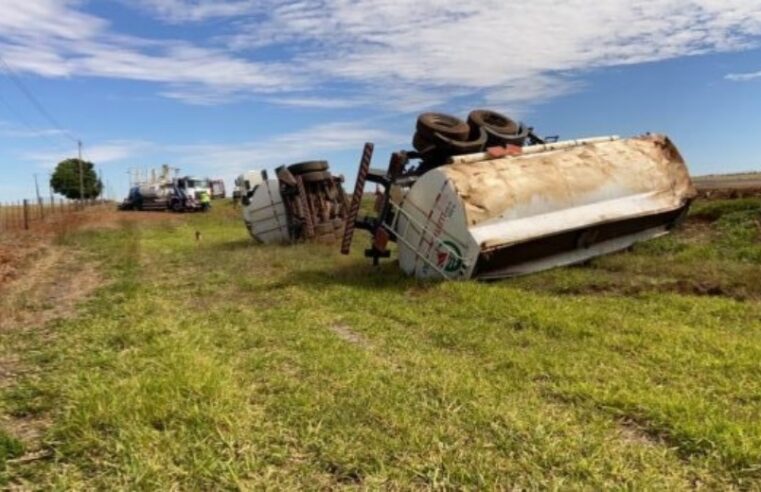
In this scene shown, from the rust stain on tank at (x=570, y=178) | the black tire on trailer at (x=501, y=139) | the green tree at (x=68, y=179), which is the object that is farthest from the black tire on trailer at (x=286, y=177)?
the green tree at (x=68, y=179)

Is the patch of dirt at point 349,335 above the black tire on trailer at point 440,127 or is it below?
below

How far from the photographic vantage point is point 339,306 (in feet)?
30.4

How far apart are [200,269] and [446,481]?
11.4 m

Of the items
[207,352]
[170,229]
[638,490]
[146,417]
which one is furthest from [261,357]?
[170,229]

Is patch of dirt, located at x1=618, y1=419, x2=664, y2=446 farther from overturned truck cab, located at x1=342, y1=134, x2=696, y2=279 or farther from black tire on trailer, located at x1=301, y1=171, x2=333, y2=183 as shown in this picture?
black tire on trailer, located at x1=301, y1=171, x2=333, y2=183

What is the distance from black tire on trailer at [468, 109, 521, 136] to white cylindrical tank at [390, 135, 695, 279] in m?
1.25

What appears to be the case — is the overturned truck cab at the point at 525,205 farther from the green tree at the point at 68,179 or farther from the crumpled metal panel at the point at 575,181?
the green tree at the point at 68,179

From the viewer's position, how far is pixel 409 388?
5254 mm

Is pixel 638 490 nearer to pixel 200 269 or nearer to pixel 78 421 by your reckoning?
pixel 78 421

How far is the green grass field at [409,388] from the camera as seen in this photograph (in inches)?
153

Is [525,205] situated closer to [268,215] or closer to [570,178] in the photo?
[570,178]

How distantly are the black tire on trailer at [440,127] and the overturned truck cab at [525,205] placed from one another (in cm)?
49

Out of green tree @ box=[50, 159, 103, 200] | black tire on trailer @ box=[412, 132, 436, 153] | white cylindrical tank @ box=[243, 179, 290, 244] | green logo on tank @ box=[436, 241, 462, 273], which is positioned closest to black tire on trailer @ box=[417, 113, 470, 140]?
black tire on trailer @ box=[412, 132, 436, 153]

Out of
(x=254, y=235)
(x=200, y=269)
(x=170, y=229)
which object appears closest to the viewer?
(x=200, y=269)
